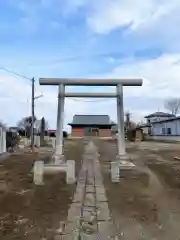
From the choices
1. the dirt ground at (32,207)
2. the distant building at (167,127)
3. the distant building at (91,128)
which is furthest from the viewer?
the distant building at (91,128)

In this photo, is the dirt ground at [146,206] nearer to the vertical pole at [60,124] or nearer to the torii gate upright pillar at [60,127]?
the torii gate upright pillar at [60,127]

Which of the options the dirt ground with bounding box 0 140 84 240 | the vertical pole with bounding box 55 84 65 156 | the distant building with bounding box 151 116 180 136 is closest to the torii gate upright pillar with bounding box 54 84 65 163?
the vertical pole with bounding box 55 84 65 156

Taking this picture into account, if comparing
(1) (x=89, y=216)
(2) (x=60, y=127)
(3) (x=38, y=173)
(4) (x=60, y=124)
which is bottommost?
(1) (x=89, y=216)

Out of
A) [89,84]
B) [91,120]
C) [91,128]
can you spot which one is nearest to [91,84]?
[89,84]

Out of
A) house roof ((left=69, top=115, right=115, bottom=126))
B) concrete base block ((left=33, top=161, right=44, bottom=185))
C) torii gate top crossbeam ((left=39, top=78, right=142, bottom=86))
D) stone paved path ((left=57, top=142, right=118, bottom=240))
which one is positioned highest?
house roof ((left=69, top=115, right=115, bottom=126))

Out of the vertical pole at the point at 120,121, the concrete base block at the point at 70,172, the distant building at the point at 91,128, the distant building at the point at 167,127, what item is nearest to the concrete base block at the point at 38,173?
the concrete base block at the point at 70,172

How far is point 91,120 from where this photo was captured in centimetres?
8400

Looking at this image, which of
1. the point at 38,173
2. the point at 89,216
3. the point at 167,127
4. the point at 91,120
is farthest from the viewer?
the point at 91,120

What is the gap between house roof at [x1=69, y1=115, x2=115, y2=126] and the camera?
8261 cm

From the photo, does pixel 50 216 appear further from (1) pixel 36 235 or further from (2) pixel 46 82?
(2) pixel 46 82

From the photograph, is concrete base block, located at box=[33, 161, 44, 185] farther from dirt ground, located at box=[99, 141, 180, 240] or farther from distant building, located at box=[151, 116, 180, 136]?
distant building, located at box=[151, 116, 180, 136]

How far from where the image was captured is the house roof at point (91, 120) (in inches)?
3252

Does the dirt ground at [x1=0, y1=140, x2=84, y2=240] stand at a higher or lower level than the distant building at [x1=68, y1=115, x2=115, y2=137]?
lower

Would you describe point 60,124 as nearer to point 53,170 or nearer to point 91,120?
point 53,170
